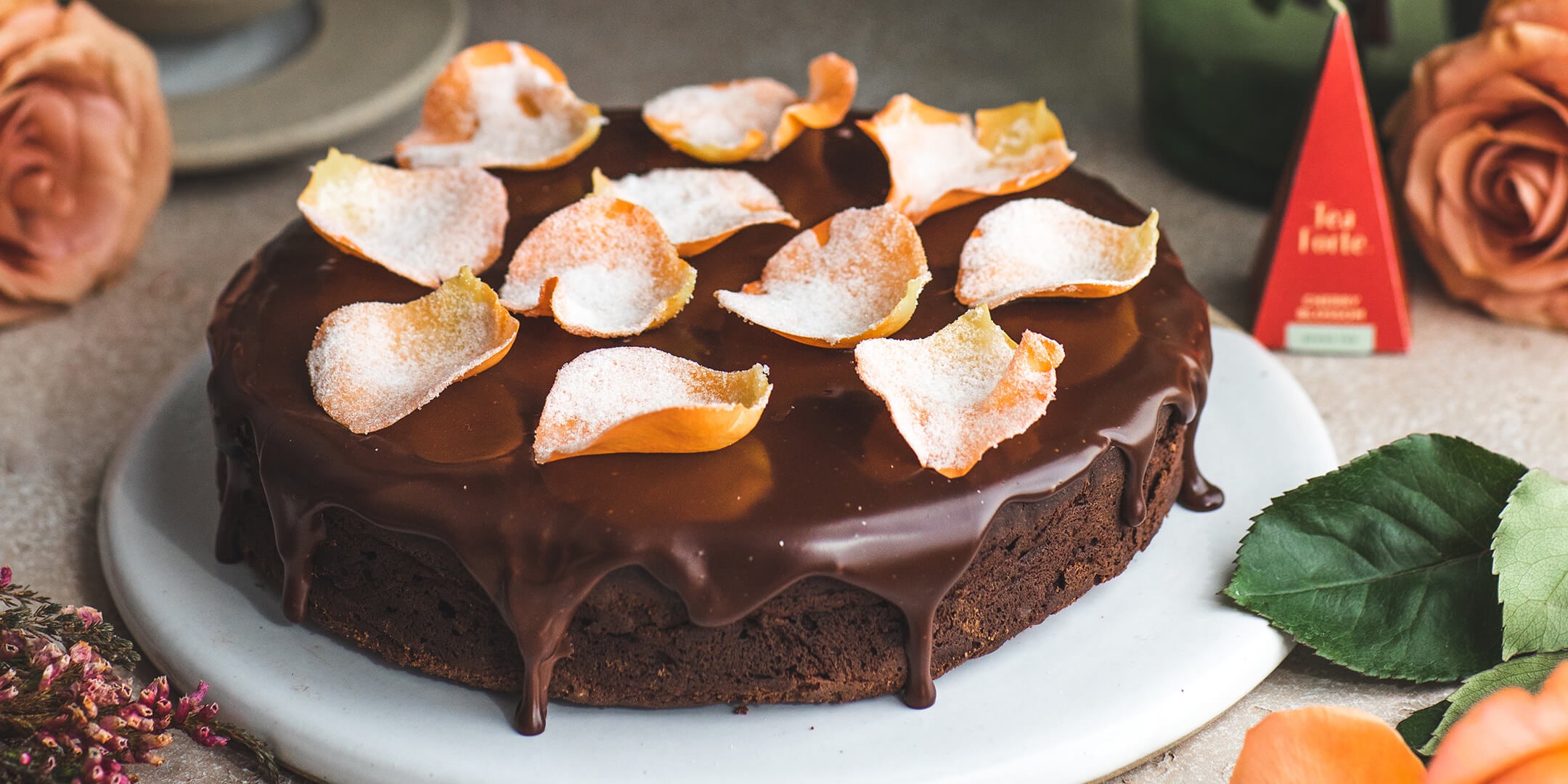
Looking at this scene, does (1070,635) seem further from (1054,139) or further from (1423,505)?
(1054,139)

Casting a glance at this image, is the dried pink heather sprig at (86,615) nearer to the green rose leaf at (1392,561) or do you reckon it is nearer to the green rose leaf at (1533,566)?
the green rose leaf at (1392,561)

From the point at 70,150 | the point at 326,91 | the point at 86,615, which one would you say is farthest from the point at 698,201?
the point at 326,91

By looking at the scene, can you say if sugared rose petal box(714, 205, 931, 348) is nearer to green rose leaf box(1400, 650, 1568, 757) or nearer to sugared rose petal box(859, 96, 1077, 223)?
sugared rose petal box(859, 96, 1077, 223)

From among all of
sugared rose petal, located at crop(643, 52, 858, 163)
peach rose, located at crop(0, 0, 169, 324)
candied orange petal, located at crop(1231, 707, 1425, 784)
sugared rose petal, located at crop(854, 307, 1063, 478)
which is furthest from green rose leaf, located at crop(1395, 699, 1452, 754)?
peach rose, located at crop(0, 0, 169, 324)

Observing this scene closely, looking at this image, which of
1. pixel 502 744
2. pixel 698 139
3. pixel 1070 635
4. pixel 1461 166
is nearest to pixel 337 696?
pixel 502 744

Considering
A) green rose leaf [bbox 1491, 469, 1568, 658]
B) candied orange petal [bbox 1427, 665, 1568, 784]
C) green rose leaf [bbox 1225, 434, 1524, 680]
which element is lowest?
green rose leaf [bbox 1225, 434, 1524, 680]

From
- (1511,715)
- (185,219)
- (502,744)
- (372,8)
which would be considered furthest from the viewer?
(372,8)

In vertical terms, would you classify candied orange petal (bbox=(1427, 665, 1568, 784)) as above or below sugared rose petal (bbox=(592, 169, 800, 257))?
above
